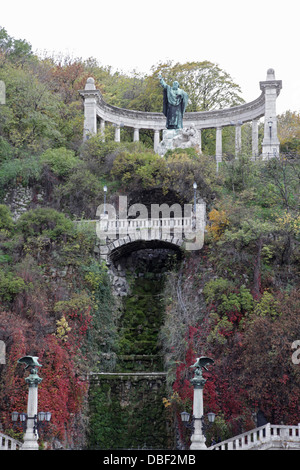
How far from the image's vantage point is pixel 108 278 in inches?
1409

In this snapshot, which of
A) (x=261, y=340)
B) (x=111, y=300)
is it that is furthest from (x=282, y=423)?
(x=111, y=300)

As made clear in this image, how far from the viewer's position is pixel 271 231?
34219 mm

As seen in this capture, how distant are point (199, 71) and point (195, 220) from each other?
2396 cm

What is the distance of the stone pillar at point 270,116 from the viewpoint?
159 ft

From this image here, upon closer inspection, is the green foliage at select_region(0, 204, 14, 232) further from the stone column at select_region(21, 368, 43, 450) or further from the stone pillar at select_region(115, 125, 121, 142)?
the stone pillar at select_region(115, 125, 121, 142)

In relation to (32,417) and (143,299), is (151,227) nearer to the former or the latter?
(143,299)

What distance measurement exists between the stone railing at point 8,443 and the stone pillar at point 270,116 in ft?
91.0

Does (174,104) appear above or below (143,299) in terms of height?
above

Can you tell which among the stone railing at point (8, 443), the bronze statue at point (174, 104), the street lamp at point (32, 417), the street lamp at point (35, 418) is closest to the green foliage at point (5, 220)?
the street lamp at point (32, 417)

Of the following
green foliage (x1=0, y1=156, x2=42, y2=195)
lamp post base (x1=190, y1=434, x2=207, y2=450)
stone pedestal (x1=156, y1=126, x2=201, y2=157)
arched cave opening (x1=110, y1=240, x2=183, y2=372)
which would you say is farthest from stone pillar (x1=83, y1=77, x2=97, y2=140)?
lamp post base (x1=190, y1=434, x2=207, y2=450)

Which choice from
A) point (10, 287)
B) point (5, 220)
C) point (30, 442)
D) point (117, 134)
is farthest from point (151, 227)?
point (117, 134)

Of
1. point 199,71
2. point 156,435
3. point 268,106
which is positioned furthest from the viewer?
point 199,71

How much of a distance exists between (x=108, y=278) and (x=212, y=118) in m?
21.1

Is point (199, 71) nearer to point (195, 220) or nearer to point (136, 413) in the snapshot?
point (195, 220)
